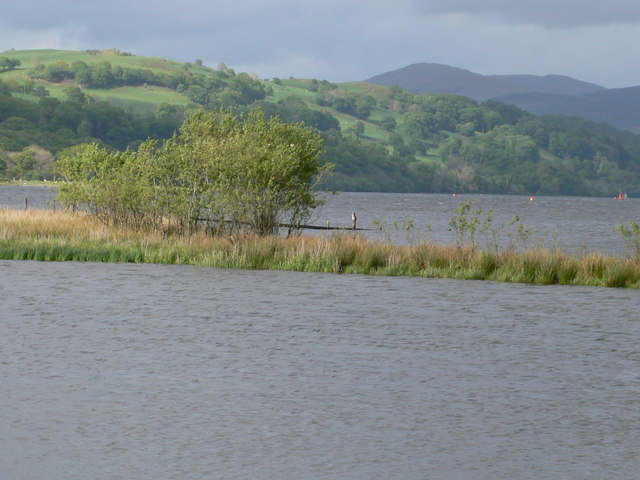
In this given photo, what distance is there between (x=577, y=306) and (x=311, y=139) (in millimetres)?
15890

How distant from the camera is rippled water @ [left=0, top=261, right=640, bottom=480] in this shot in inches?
445

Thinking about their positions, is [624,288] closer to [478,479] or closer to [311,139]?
[311,139]

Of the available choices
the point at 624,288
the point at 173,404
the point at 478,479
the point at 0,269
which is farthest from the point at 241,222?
the point at 478,479

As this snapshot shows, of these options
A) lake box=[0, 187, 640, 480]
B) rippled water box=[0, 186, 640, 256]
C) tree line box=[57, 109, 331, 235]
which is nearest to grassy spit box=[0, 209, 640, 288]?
tree line box=[57, 109, 331, 235]

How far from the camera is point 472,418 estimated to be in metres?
13.6

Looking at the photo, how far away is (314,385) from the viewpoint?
51.5 feet

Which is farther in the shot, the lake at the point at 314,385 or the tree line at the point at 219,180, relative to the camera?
the tree line at the point at 219,180

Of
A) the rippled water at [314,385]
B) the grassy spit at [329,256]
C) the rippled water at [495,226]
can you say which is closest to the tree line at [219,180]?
the grassy spit at [329,256]

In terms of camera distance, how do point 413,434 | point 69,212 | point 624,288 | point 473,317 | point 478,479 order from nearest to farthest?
point 478,479, point 413,434, point 473,317, point 624,288, point 69,212

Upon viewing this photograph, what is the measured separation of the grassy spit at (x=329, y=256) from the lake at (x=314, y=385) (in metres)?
3.68

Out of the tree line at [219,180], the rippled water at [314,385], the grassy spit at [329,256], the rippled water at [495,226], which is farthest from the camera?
the rippled water at [495,226]

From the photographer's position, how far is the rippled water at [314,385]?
445 inches

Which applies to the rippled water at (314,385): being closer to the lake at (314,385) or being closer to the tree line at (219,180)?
the lake at (314,385)

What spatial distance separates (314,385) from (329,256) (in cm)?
1907
